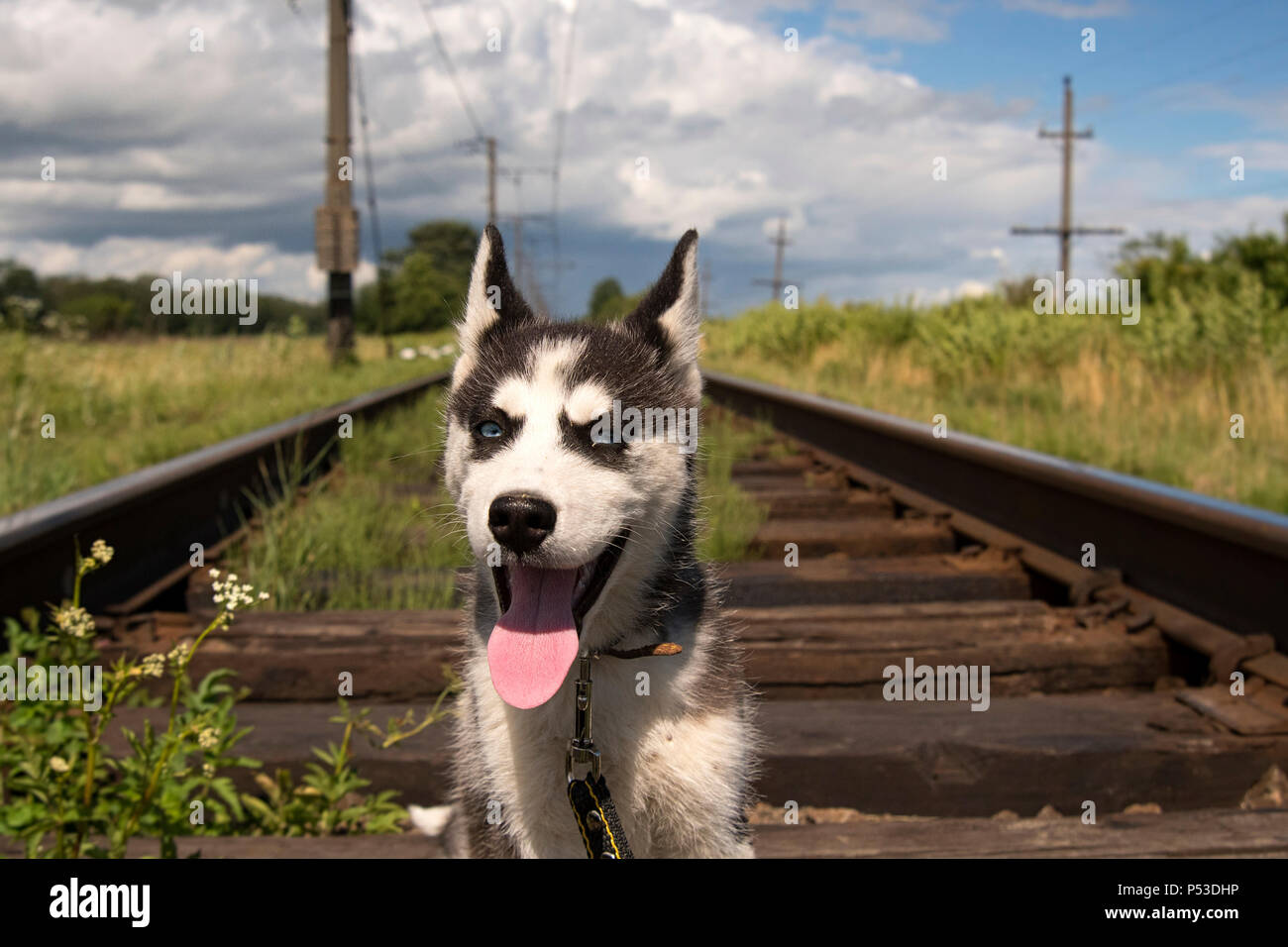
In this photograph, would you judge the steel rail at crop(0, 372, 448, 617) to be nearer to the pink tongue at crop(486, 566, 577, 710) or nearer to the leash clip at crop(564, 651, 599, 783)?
the pink tongue at crop(486, 566, 577, 710)

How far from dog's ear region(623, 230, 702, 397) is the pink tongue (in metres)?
0.66

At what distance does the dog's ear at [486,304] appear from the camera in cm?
239

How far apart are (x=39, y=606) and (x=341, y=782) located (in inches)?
65.4

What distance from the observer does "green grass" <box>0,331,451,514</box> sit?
20.5ft

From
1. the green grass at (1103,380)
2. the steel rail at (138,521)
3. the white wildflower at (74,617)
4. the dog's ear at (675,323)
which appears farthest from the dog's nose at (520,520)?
the green grass at (1103,380)

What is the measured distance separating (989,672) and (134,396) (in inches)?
372

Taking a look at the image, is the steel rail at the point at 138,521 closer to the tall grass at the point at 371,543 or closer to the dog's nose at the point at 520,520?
the tall grass at the point at 371,543

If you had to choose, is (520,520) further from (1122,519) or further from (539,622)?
(1122,519)

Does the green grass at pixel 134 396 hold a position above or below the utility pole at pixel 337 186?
below

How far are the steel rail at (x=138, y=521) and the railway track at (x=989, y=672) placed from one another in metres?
0.35

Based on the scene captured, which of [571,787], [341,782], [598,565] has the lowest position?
[341,782]

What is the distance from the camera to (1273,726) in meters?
3.14
